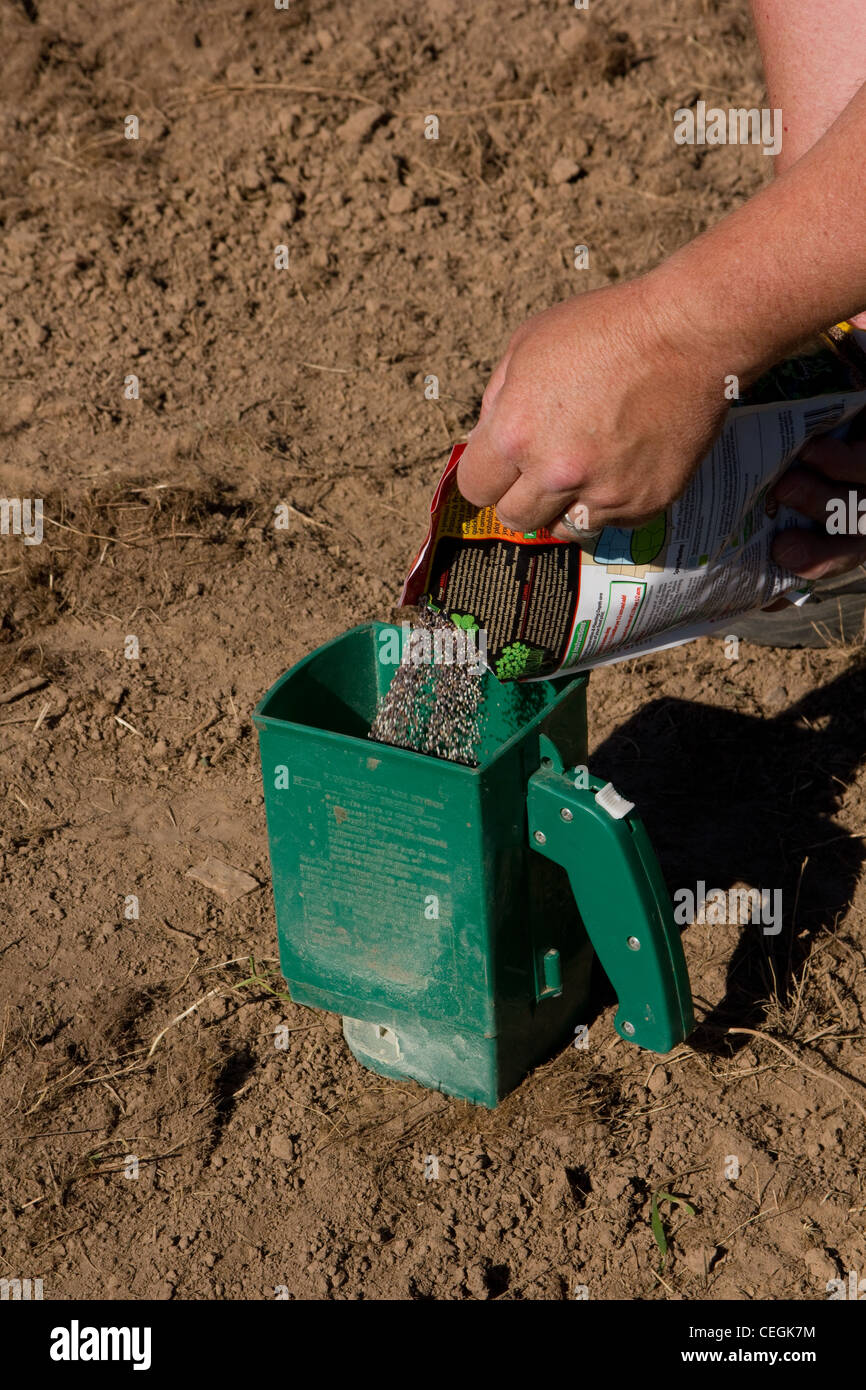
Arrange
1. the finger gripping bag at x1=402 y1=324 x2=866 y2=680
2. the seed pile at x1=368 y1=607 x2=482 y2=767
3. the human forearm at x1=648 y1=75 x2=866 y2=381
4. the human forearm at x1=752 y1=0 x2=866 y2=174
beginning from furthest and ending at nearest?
1. the human forearm at x1=752 y1=0 x2=866 y2=174
2. the seed pile at x1=368 y1=607 x2=482 y2=767
3. the finger gripping bag at x1=402 y1=324 x2=866 y2=680
4. the human forearm at x1=648 y1=75 x2=866 y2=381

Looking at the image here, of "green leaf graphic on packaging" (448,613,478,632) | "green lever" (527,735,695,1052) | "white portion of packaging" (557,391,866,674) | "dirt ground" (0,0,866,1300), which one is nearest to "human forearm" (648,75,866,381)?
"white portion of packaging" (557,391,866,674)

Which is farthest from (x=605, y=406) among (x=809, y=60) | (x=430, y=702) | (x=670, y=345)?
(x=809, y=60)

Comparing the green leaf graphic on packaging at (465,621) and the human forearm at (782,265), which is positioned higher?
the human forearm at (782,265)

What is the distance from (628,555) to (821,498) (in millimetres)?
341

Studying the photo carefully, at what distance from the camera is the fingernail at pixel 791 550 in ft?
5.91

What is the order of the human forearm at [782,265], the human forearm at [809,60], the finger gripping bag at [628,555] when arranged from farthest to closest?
the human forearm at [809,60] < the finger gripping bag at [628,555] < the human forearm at [782,265]

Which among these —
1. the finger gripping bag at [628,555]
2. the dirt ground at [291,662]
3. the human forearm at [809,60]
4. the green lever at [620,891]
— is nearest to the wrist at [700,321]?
the finger gripping bag at [628,555]

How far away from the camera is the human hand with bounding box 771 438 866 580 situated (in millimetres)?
1744

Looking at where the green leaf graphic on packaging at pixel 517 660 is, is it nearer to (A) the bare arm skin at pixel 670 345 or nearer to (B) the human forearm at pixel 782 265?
(A) the bare arm skin at pixel 670 345

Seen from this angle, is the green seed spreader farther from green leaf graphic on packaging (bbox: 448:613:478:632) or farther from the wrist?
the wrist

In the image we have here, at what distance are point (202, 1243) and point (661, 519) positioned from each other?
41.5 inches

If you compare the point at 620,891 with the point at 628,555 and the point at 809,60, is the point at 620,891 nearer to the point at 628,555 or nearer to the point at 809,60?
the point at 628,555

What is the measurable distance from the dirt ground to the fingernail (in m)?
0.60

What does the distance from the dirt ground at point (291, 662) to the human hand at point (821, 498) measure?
0.59 meters
